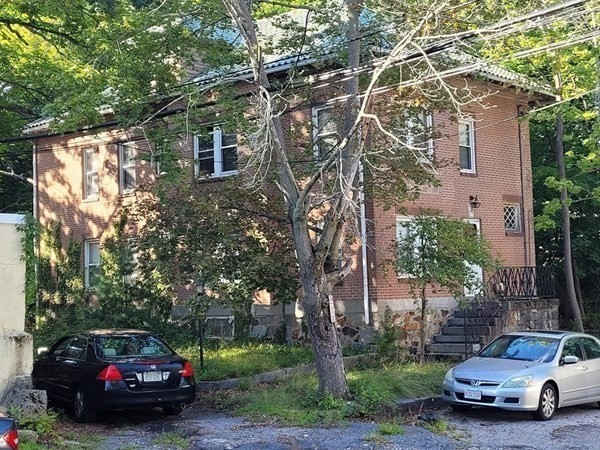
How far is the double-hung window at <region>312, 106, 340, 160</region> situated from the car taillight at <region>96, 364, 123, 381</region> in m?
5.40

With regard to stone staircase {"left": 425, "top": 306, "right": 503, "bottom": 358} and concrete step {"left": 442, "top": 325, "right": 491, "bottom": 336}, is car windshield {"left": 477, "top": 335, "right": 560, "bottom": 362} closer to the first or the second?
stone staircase {"left": 425, "top": 306, "right": 503, "bottom": 358}

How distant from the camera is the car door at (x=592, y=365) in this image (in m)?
13.2

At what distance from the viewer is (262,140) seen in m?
12.8

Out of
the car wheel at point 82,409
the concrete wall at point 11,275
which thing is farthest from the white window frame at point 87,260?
the concrete wall at point 11,275

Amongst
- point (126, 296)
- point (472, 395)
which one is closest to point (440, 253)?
point (472, 395)

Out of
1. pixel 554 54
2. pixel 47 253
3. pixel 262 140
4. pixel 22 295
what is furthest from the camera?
pixel 47 253

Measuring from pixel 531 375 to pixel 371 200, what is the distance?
6.95 m

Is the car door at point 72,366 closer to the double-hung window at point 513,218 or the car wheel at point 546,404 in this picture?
the car wheel at point 546,404

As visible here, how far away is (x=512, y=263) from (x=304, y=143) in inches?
377

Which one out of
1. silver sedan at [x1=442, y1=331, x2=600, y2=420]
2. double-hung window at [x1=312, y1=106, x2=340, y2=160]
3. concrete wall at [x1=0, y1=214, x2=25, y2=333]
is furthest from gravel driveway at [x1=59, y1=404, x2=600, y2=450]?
double-hung window at [x1=312, y1=106, x2=340, y2=160]

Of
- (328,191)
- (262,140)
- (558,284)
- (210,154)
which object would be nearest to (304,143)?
(328,191)

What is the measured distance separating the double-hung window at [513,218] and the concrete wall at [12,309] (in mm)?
16025

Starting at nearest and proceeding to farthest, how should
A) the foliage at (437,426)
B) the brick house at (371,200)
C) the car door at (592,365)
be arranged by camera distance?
the foliage at (437,426) < the car door at (592,365) < the brick house at (371,200)

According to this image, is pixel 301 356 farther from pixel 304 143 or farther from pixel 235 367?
pixel 304 143
